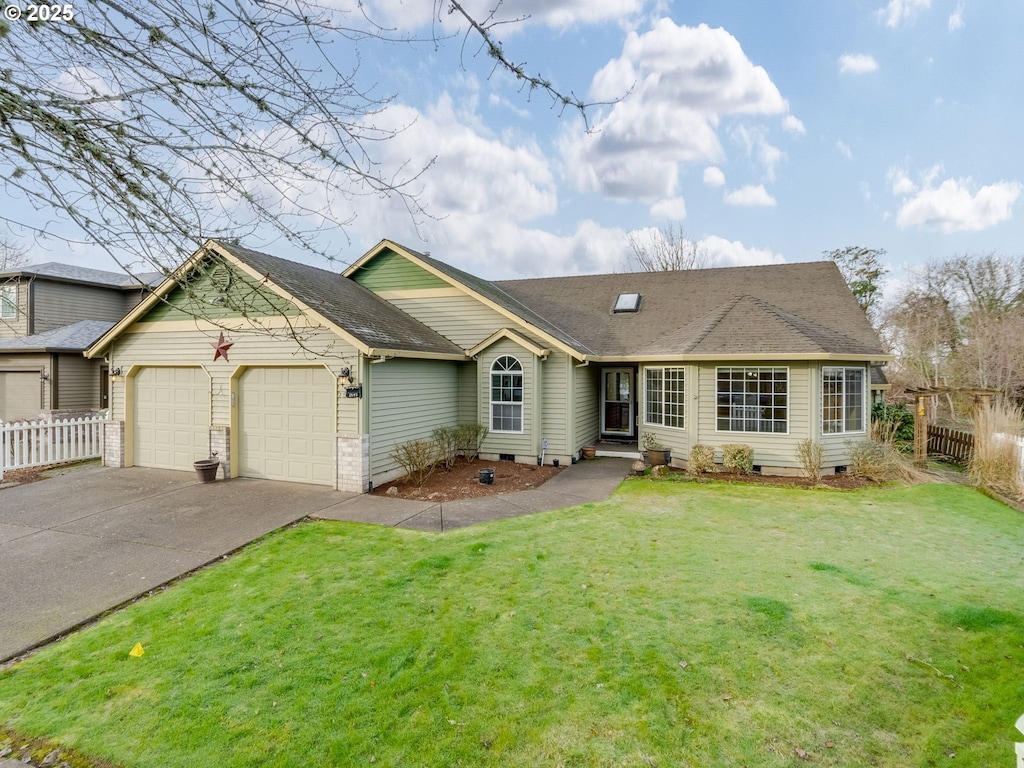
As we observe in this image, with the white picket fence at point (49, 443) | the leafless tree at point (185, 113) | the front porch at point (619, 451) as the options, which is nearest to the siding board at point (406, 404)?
the front porch at point (619, 451)

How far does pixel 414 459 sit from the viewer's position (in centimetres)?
974

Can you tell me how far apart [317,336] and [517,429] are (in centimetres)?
519

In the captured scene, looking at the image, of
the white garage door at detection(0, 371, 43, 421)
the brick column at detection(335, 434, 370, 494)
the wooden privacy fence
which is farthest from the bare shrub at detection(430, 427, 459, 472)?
the white garage door at detection(0, 371, 43, 421)

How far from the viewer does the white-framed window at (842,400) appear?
10617mm

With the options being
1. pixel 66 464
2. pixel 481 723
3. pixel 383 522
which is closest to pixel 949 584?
pixel 481 723

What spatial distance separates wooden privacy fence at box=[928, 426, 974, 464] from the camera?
11.7m

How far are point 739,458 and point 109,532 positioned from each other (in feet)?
37.3

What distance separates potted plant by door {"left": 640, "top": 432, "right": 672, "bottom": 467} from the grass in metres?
5.01

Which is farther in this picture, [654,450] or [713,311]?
[713,311]

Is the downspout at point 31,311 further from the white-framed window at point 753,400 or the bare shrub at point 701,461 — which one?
the white-framed window at point 753,400

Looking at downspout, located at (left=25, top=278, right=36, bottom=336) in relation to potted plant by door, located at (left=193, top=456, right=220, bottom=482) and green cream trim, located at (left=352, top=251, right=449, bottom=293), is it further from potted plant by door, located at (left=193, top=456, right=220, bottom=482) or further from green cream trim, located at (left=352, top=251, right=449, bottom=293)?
potted plant by door, located at (left=193, top=456, right=220, bottom=482)

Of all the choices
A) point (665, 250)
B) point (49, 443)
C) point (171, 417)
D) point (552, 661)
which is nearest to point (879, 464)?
point (552, 661)

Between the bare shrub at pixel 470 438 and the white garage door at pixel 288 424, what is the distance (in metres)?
3.18

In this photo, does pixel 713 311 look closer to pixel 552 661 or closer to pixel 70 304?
pixel 552 661
